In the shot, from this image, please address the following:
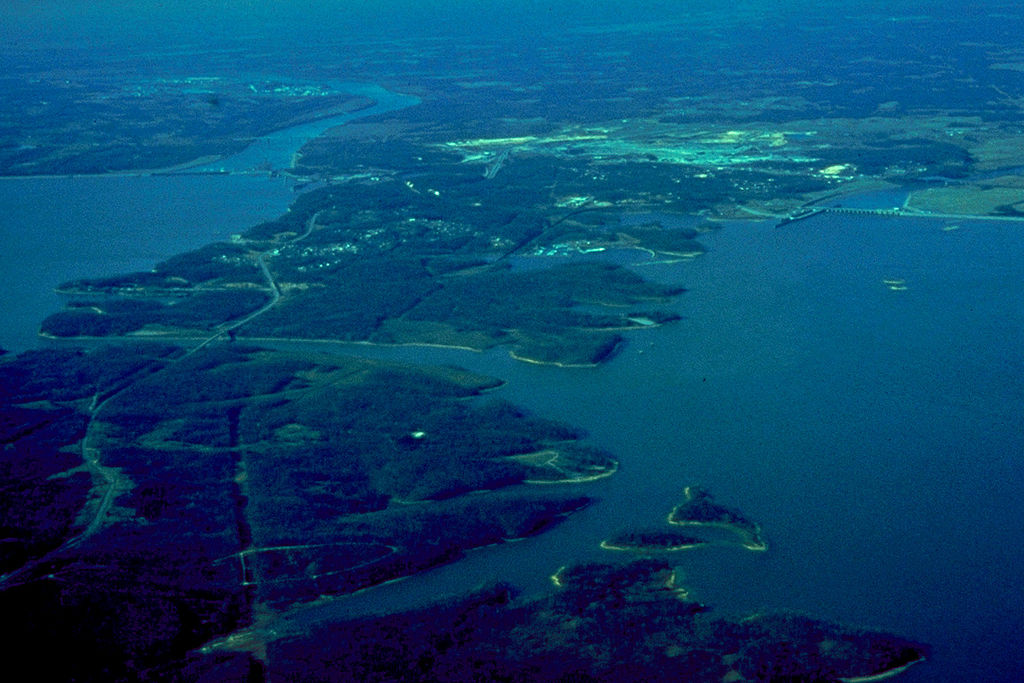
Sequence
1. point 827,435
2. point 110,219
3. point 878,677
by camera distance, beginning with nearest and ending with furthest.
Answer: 1. point 878,677
2. point 827,435
3. point 110,219

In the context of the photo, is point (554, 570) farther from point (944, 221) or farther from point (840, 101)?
point (840, 101)

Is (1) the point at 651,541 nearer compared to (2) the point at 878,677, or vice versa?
(2) the point at 878,677

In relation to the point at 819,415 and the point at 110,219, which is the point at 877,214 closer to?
the point at 819,415

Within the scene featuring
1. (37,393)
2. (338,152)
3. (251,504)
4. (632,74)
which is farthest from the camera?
(632,74)

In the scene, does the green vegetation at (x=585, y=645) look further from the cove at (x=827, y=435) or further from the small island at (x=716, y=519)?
the small island at (x=716, y=519)

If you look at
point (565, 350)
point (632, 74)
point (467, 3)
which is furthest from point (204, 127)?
point (467, 3)

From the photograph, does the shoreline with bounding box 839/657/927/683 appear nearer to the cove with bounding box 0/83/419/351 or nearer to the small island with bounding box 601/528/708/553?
the small island with bounding box 601/528/708/553

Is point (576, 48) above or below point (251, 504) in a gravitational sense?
above

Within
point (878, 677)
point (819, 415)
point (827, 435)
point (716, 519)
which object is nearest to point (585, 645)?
point (878, 677)

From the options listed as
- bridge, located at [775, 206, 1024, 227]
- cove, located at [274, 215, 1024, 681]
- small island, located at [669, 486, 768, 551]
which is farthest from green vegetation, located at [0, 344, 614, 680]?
bridge, located at [775, 206, 1024, 227]
